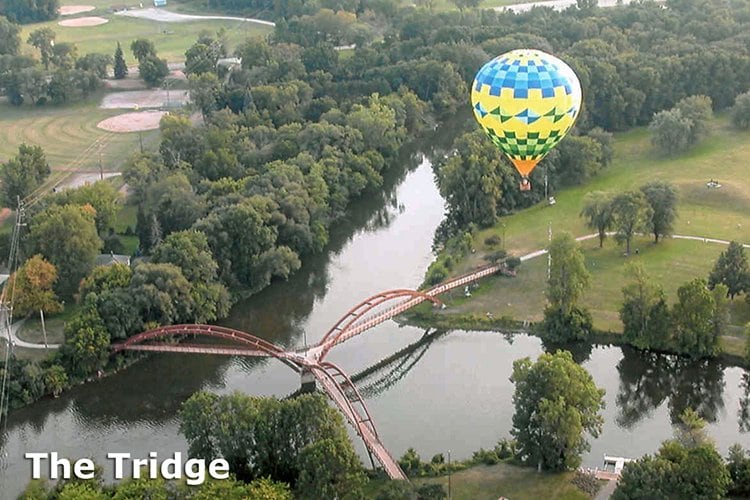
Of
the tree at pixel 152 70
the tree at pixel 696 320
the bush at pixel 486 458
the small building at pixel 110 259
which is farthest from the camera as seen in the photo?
the tree at pixel 152 70

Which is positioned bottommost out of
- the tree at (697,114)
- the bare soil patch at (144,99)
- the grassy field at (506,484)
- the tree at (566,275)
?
the grassy field at (506,484)

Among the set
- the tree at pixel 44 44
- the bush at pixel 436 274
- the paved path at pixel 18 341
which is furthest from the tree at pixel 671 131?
the tree at pixel 44 44

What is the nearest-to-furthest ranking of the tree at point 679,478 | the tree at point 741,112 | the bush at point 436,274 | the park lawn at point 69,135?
the tree at point 679,478
the bush at point 436,274
the tree at point 741,112
the park lawn at point 69,135

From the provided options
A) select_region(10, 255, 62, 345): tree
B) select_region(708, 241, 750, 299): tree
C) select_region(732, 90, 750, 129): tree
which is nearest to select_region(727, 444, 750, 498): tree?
select_region(708, 241, 750, 299): tree

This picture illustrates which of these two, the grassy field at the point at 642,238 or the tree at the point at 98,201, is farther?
the tree at the point at 98,201

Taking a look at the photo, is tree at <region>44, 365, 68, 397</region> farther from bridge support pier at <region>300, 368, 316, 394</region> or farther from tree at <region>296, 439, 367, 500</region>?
tree at <region>296, 439, 367, 500</region>

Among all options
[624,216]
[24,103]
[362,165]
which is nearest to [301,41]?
[24,103]

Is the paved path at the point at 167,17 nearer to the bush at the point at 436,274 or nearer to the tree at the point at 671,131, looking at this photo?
the tree at the point at 671,131
